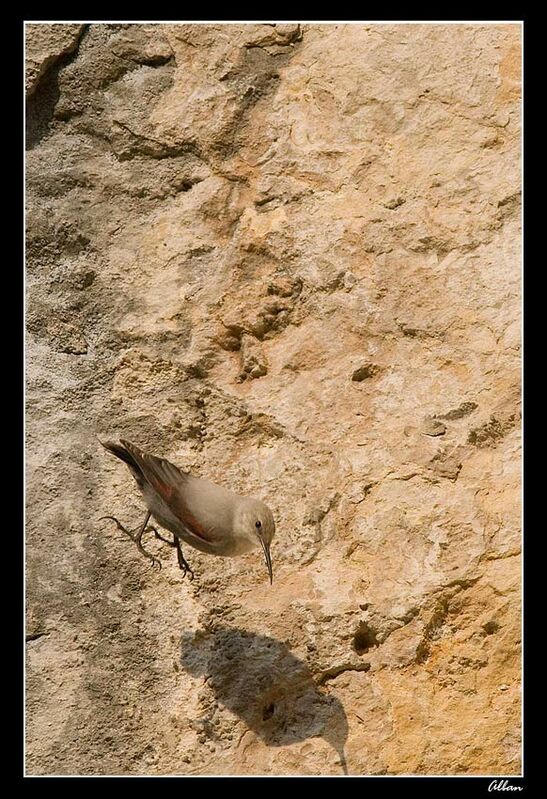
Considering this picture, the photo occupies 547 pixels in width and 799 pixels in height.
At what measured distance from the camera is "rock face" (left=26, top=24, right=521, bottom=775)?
417 centimetres

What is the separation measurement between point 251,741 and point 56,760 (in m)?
0.86

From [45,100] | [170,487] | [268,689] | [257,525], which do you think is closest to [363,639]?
[268,689]

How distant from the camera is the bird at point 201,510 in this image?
414 centimetres

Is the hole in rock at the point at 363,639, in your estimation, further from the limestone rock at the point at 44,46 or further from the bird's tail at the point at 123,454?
the limestone rock at the point at 44,46

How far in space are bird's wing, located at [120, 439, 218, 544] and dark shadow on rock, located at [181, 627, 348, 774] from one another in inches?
21.1

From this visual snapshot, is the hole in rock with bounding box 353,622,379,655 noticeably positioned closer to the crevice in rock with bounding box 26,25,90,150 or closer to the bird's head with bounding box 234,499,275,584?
the bird's head with bounding box 234,499,275,584

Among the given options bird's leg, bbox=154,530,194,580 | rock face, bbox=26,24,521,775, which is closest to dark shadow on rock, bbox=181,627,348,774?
rock face, bbox=26,24,521,775

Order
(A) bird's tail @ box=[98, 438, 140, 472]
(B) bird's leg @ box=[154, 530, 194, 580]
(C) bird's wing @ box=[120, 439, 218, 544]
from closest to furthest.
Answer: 1. (C) bird's wing @ box=[120, 439, 218, 544]
2. (A) bird's tail @ box=[98, 438, 140, 472]
3. (B) bird's leg @ box=[154, 530, 194, 580]

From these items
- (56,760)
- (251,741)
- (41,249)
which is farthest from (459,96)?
(56,760)

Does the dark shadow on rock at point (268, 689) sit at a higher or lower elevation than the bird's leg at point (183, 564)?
lower

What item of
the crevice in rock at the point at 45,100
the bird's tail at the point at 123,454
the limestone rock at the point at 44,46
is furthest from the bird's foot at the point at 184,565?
the limestone rock at the point at 44,46

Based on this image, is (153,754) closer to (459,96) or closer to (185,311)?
(185,311)

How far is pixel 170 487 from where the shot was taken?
4.20 m

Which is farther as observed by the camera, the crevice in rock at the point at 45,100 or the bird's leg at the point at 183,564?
the crevice in rock at the point at 45,100
